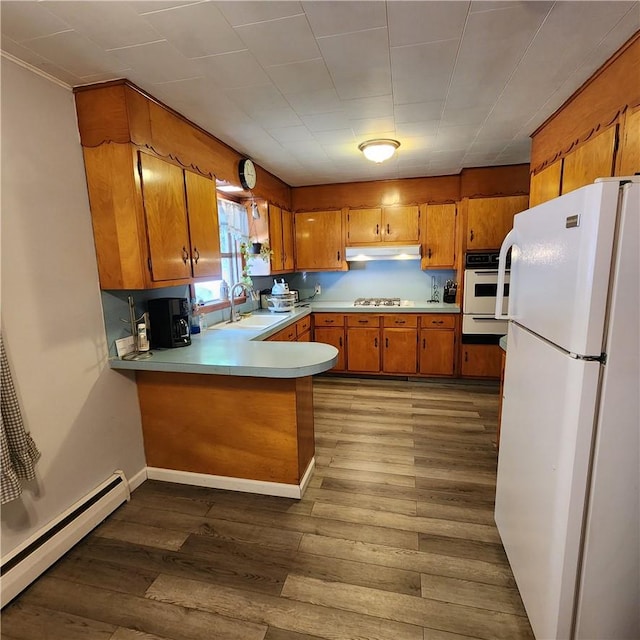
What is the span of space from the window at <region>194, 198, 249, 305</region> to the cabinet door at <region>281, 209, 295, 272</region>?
630 mm

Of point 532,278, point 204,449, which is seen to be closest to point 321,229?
point 204,449

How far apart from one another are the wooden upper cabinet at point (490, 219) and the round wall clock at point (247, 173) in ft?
7.80

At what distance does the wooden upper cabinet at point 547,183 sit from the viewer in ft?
8.07

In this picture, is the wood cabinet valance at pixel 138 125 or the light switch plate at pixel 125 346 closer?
the wood cabinet valance at pixel 138 125

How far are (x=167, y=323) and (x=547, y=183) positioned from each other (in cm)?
293

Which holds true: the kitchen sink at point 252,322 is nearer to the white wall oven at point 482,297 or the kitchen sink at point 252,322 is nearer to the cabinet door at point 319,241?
the cabinet door at point 319,241

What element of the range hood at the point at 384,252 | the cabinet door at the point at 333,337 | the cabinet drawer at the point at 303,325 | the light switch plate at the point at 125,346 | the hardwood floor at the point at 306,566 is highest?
the range hood at the point at 384,252

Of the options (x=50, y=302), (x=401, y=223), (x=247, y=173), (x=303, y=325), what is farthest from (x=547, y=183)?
(x=50, y=302)

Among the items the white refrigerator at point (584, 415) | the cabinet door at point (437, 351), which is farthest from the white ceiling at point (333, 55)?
the cabinet door at point (437, 351)

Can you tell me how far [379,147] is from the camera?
114 inches

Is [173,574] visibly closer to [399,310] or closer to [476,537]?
[476,537]

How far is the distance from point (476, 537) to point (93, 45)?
306cm

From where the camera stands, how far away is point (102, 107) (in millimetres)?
1911

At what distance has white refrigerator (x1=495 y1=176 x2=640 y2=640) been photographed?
985 mm
